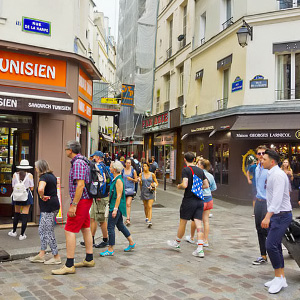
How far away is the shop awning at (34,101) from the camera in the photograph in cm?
779

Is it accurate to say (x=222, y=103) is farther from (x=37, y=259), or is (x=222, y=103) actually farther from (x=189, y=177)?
(x=37, y=259)

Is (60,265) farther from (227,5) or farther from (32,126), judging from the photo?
(227,5)

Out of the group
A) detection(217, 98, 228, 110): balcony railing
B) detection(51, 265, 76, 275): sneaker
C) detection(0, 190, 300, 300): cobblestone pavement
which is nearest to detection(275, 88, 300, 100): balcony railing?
detection(217, 98, 228, 110): balcony railing

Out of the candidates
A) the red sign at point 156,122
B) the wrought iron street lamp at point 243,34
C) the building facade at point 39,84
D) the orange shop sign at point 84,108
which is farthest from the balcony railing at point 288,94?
the red sign at point 156,122

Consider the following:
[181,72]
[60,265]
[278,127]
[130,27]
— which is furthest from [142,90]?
[60,265]

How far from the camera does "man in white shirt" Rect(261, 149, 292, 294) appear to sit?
4.70 meters

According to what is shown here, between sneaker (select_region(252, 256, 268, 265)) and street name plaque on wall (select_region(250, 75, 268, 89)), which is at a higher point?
street name plaque on wall (select_region(250, 75, 268, 89))

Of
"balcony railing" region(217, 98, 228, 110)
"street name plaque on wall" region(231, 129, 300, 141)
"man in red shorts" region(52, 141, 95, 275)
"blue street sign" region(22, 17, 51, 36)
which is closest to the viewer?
"man in red shorts" region(52, 141, 95, 275)

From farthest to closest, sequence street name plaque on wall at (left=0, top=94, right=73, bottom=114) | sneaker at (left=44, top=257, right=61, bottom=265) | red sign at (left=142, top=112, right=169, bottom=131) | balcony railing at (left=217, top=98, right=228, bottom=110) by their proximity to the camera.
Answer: red sign at (left=142, top=112, right=169, bottom=131) → balcony railing at (left=217, top=98, right=228, bottom=110) → street name plaque on wall at (left=0, top=94, right=73, bottom=114) → sneaker at (left=44, top=257, right=61, bottom=265)

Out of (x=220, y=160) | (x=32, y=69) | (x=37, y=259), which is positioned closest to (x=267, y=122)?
(x=220, y=160)

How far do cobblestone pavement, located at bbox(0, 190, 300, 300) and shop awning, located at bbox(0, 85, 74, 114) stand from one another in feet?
10.6

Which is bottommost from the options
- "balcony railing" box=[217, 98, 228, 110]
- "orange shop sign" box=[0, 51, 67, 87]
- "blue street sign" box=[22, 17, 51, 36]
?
"orange shop sign" box=[0, 51, 67, 87]

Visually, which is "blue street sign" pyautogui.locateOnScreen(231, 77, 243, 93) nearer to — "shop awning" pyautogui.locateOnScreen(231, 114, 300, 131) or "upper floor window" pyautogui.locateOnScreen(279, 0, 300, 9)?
"shop awning" pyautogui.locateOnScreen(231, 114, 300, 131)

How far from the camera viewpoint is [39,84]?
880cm
